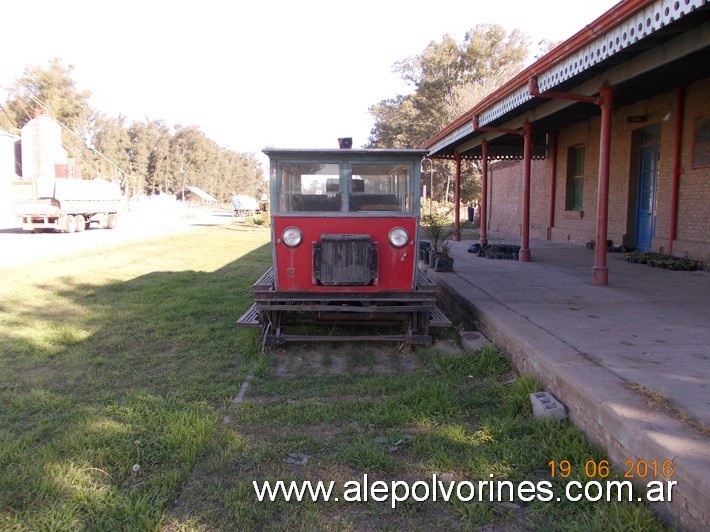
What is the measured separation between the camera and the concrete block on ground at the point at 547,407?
3516 millimetres

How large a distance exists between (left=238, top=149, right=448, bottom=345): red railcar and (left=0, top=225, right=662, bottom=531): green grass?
0.51 m

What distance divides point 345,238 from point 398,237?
0.57 meters

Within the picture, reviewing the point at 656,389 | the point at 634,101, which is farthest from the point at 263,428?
the point at 634,101

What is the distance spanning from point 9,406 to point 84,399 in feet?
1.70

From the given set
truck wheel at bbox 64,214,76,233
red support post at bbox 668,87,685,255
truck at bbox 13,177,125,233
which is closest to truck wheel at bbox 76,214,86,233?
truck at bbox 13,177,125,233

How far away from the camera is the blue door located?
11.4 metres

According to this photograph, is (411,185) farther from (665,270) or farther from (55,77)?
(55,77)

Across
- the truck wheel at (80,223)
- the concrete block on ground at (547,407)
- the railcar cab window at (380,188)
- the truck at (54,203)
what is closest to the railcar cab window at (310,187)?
the railcar cab window at (380,188)

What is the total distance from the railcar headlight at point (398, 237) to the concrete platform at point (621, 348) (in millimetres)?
1276

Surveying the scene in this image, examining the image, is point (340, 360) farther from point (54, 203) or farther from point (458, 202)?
point (54, 203)

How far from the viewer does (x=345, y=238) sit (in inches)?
214

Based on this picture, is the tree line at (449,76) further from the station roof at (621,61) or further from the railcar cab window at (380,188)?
the railcar cab window at (380,188)

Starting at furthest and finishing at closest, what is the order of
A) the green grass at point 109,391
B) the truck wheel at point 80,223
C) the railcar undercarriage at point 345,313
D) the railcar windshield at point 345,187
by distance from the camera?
the truck wheel at point 80,223
the railcar windshield at point 345,187
the railcar undercarriage at point 345,313
the green grass at point 109,391

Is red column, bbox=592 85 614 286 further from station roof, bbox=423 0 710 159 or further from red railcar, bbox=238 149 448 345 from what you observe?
red railcar, bbox=238 149 448 345
